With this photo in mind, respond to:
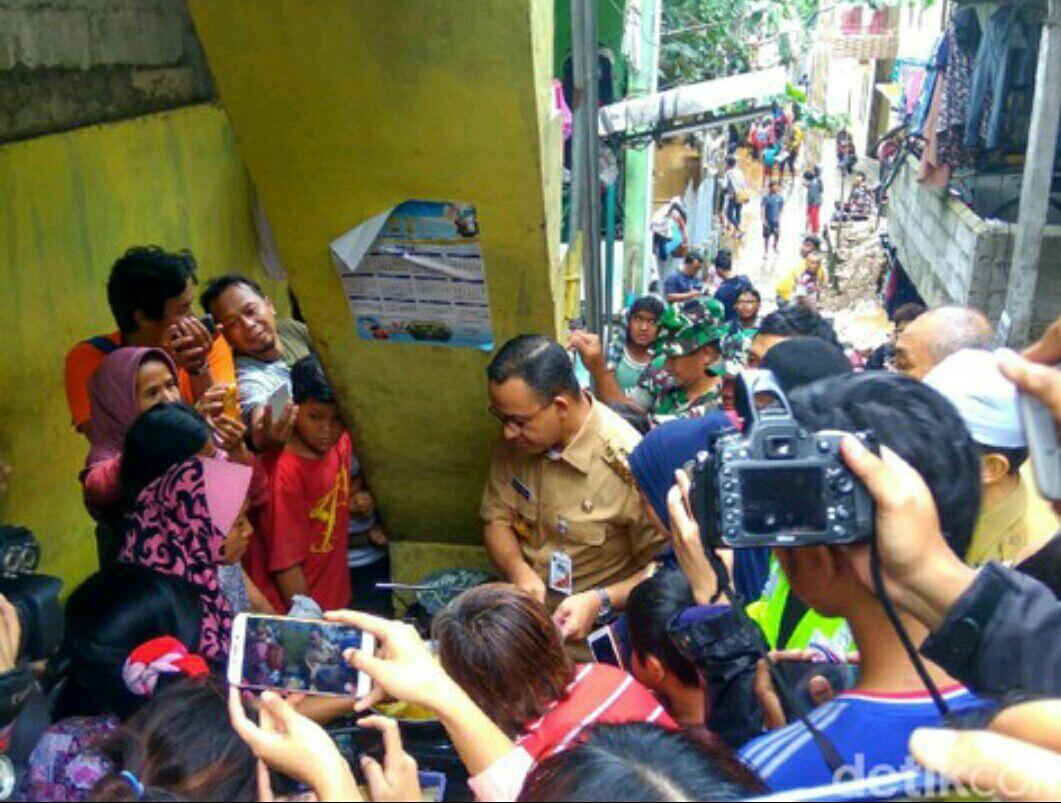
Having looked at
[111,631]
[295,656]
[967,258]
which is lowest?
[967,258]

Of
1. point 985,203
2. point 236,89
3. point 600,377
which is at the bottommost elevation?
point 985,203

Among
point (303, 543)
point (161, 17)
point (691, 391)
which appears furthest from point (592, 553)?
point (161, 17)

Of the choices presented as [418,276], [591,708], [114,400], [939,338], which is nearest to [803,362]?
[939,338]

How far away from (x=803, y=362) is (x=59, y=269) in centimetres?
276

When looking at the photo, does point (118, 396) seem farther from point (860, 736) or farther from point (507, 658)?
point (860, 736)

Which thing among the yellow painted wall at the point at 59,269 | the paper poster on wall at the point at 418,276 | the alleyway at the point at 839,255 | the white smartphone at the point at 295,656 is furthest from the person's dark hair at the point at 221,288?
the alleyway at the point at 839,255

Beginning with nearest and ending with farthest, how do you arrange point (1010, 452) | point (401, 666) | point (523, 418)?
point (401, 666), point (1010, 452), point (523, 418)

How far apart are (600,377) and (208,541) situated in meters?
1.89

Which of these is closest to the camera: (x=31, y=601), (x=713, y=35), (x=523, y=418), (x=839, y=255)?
(x=31, y=601)

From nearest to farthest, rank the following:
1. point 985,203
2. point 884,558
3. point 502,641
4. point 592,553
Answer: point 884,558 < point 502,641 < point 592,553 < point 985,203

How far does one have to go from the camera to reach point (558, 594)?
304 cm

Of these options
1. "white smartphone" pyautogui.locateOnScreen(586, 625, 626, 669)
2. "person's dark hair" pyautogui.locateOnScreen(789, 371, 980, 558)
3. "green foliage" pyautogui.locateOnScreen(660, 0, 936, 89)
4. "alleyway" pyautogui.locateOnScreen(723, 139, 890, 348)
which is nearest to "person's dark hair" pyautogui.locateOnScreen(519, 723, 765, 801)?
"person's dark hair" pyautogui.locateOnScreen(789, 371, 980, 558)

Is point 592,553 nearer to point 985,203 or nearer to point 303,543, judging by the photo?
point 303,543

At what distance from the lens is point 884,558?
128 cm
